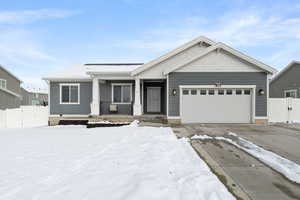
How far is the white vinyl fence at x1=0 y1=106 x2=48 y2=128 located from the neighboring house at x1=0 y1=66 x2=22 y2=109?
6.38m

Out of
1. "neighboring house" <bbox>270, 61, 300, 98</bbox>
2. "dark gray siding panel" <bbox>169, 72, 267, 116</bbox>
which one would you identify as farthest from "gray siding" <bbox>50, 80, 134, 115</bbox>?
"neighboring house" <bbox>270, 61, 300, 98</bbox>

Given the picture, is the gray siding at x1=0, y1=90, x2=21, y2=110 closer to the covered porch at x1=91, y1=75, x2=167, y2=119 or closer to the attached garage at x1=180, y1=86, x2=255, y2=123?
the covered porch at x1=91, y1=75, x2=167, y2=119

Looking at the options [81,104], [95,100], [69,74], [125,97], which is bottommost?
[81,104]

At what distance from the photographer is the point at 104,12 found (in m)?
15.4

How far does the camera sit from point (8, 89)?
82.2 ft

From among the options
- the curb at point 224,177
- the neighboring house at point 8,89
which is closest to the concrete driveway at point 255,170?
the curb at point 224,177

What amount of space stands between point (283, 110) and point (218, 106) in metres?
5.29

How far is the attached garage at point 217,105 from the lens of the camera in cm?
1267

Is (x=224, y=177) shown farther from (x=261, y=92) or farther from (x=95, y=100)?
(x=95, y=100)

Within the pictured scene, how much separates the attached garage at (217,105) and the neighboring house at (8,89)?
19.5m

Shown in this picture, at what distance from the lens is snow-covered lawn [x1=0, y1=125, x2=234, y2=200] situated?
3.26 meters

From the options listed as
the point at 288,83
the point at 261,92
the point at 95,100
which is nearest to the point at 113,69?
the point at 95,100

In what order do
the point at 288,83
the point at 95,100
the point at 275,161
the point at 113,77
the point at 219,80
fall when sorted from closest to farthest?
the point at 275,161
the point at 219,80
the point at 95,100
the point at 113,77
the point at 288,83

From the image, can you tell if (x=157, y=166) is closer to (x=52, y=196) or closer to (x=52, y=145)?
(x=52, y=196)
